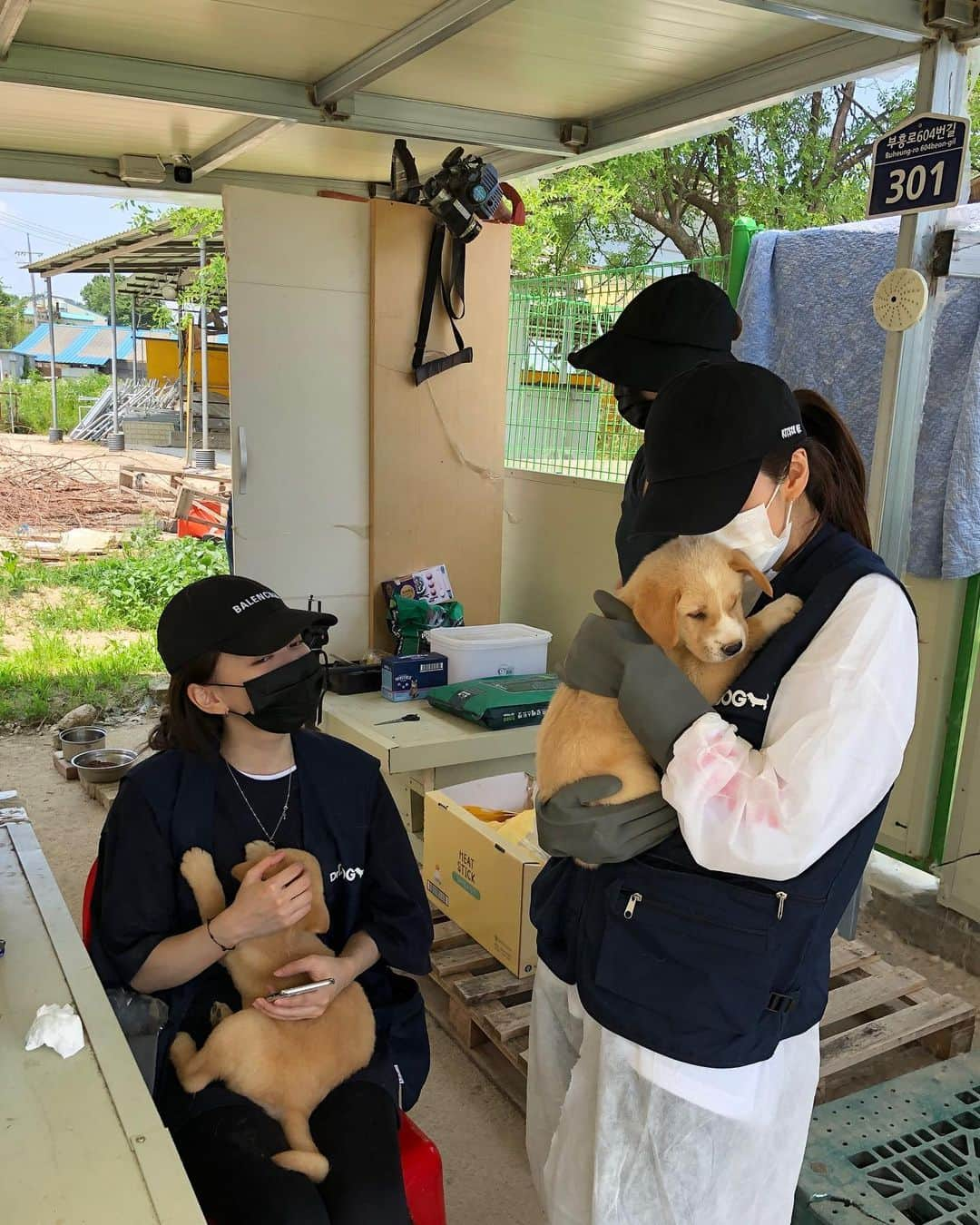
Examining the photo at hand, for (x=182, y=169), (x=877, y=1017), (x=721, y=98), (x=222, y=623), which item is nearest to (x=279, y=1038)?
(x=222, y=623)

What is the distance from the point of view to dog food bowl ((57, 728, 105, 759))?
5.04m

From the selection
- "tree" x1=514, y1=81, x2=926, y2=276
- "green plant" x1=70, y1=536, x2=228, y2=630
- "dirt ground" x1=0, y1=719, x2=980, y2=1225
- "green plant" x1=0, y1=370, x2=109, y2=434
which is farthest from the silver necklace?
"green plant" x1=0, y1=370, x2=109, y2=434

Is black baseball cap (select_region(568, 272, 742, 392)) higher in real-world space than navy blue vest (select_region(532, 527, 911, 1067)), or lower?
higher

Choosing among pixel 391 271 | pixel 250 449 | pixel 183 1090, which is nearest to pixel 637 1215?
pixel 183 1090

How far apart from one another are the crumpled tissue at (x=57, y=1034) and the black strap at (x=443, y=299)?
3.58 metres

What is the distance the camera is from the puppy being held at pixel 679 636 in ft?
4.55

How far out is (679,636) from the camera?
142cm

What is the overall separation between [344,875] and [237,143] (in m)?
3.75

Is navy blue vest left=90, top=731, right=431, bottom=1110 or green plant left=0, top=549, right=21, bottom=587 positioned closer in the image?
navy blue vest left=90, top=731, right=431, bottom=1110

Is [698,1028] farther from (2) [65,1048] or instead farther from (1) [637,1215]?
(2) [65,1048]

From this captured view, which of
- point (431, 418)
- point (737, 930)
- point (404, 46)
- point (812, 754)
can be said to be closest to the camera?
point (812, 754)

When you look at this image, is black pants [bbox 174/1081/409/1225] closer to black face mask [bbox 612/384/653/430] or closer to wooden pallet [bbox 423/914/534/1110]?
wooden pallet [bbox 423/914/534/1110]

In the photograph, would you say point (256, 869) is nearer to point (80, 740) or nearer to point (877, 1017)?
point (877, 1017)

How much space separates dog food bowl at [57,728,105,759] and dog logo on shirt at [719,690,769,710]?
4.44m
